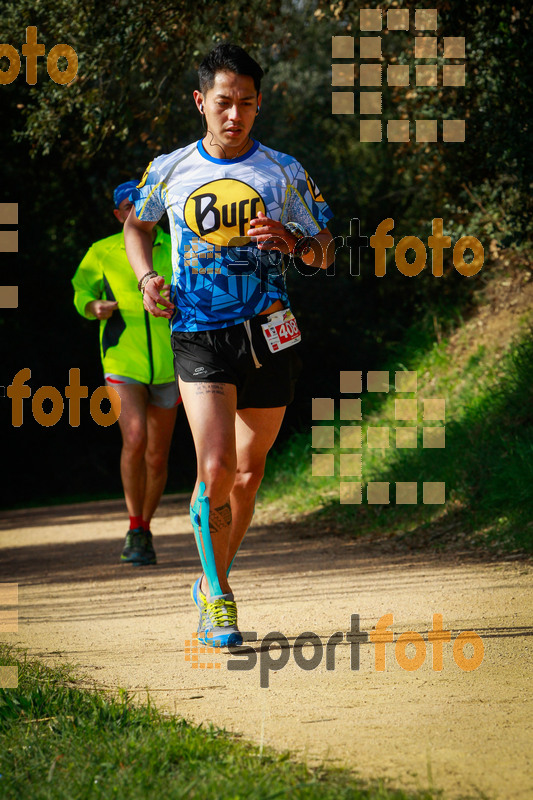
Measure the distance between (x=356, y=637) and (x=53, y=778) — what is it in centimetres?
173

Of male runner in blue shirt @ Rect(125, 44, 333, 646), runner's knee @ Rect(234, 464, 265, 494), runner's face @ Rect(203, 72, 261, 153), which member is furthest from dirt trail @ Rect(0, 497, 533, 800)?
runner's face @ Rect(203, 72, 261, 153)

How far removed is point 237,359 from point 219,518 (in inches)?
25.2

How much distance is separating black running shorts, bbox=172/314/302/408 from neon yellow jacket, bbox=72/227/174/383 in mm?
2359

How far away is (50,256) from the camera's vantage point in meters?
15.4

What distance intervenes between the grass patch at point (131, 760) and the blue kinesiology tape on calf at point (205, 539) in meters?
0.90

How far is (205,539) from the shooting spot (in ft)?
12.2

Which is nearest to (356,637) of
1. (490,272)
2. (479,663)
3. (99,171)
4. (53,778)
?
(479,663)

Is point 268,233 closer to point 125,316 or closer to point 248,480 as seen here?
point 248,480

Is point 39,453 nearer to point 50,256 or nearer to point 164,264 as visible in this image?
point 50,256

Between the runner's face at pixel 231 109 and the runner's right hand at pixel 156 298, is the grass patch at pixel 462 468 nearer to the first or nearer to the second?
the runner's right hand at pixel 156 298

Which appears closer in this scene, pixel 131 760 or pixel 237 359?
pixel 131 760

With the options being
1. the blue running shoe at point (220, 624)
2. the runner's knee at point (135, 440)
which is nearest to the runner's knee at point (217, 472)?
the blue running shoe at point (220, 624)

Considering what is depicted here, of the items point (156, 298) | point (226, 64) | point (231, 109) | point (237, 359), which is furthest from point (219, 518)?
point (226, 64)

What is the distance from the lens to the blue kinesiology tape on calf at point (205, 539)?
12.0 ft
